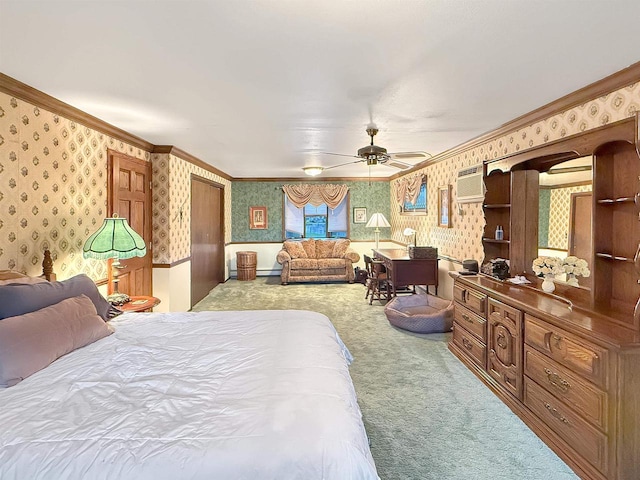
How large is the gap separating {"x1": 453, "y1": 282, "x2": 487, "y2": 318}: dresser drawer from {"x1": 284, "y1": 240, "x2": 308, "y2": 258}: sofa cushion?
15.9ft

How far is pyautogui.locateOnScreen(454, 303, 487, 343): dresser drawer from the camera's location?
3232 mm

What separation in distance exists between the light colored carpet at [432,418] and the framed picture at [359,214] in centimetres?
465

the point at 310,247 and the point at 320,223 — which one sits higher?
the point at 320,223

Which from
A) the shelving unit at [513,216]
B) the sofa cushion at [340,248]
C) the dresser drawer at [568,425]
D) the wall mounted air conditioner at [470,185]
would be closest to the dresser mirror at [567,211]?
the shelving unit at [513,216]

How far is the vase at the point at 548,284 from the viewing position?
2.87 meters

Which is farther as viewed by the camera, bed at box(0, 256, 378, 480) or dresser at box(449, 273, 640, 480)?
dresser at box(449, 273, 640, 480)

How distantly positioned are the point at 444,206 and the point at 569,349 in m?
3.68

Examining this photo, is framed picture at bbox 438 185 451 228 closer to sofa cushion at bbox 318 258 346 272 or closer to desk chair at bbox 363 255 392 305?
desk chair at bbox 363 255 392 305

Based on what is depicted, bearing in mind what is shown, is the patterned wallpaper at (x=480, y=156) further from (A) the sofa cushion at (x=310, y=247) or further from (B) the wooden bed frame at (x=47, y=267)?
(B) the wooden bed frame at (x=47, y=267)

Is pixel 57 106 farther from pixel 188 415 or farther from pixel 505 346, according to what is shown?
pixel 505 346

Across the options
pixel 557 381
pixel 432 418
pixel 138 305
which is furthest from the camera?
pixel 138 305

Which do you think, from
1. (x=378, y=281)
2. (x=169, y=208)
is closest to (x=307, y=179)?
(x=378, y=281)

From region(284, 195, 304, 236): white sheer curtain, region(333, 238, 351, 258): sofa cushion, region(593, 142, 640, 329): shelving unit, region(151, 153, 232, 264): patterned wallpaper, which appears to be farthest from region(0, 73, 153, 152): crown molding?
region(333, 238, 351, 258): sofa cushion

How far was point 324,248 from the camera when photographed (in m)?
8.51
